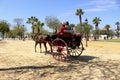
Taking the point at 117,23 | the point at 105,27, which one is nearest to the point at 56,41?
the point at 105,27

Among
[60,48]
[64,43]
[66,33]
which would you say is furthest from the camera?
[60,48]

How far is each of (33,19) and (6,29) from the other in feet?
45.6

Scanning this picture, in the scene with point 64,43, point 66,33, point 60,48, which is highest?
point 66,33

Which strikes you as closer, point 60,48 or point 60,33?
point 60,33

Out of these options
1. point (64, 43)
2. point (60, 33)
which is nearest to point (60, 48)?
point (64, 43)

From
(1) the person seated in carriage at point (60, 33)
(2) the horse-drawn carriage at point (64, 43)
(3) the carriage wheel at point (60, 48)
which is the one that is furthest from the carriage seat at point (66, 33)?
(3) the carriage wheel at point (60, 48)

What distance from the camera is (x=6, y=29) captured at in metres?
80.3

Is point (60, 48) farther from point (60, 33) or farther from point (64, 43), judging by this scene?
point (60, 33)

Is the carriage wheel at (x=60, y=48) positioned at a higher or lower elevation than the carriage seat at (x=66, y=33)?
lower

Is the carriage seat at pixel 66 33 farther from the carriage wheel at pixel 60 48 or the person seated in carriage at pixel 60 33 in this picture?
the carriage wheel at pixel 60 48

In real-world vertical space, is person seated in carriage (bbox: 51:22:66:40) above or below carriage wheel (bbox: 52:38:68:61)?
above

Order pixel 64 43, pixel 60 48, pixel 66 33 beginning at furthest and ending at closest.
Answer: pixel 60 48 → pixel 66 33 → pixel 64 43

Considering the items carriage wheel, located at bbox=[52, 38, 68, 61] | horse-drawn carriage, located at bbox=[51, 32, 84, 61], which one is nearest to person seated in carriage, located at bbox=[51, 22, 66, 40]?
horse-drawn carriage, located at bbox=[51, 32, 84, 61]

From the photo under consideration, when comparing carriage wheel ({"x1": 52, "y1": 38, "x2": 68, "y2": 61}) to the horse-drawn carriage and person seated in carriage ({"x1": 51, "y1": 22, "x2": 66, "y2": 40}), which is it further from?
person seated in carriage ({"x1": 51, "y1": 22, "x2": 66, "y2": 40})
